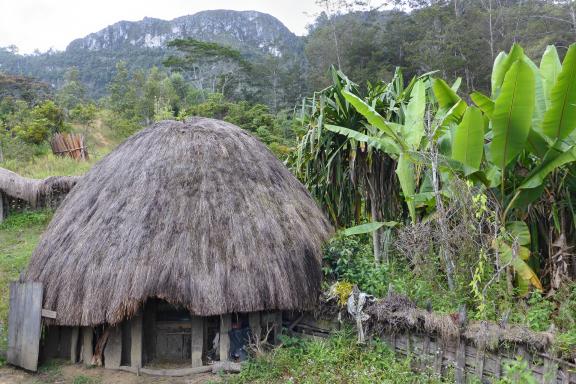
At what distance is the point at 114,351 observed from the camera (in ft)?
20.6

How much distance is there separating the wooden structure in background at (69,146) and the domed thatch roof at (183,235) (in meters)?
10.5

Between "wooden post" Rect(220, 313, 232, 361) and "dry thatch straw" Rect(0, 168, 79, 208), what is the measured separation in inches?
348

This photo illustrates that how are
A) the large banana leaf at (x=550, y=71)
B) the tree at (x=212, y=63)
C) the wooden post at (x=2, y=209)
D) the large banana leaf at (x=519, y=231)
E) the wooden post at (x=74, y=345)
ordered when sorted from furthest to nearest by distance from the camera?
the tree at (x=212, y=63) → the wooden post at (x=2, y=209) → the wooden post at (x=74, y=345) → the large banana leaf at (x=550, y=71) → the large banana leaf at (x=519, y=231)

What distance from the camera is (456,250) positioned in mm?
5852

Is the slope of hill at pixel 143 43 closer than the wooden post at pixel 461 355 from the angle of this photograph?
No

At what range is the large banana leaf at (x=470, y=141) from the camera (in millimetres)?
5017

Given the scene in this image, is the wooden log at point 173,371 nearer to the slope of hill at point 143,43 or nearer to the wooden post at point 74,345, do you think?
the wooden post at point 74,345

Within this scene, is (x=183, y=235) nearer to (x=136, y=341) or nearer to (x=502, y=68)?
(x=136, y=341)

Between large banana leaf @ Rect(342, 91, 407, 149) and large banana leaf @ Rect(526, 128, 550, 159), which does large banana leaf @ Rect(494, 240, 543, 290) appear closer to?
large banana leaf @ Rect(526, 128, 550, 159)

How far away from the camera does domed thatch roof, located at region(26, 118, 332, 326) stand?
5.83 metres

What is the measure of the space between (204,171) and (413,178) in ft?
9.75

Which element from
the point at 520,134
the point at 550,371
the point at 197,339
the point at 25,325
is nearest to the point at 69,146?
the point at 25,325

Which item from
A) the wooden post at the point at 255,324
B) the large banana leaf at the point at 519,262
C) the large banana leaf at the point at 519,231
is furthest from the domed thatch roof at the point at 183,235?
the large banana leaf at the point at 519,231

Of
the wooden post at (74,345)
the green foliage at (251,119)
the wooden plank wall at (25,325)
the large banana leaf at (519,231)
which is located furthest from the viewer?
the green foliage at (251,119)
